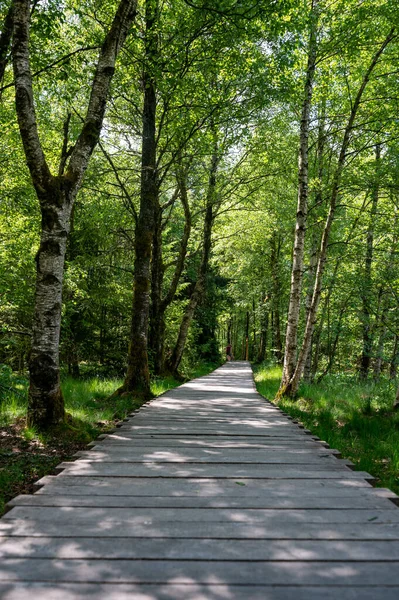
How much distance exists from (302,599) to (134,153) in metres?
12.3

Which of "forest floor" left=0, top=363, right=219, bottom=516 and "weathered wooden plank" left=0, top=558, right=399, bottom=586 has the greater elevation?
"weathered wooden plank" left=0, top=558, right=399, bottom=586

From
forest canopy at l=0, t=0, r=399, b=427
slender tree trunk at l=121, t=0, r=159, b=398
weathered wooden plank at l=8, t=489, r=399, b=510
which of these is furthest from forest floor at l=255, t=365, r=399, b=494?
slender tree trunk at l=121, t=0, r=159, b=398

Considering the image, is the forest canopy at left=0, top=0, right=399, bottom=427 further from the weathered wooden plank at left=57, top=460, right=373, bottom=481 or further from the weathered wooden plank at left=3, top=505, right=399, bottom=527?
the weathered wooden plank at left=3, top=505, right=399, bottom=527

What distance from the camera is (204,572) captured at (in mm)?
1939

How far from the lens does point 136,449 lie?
4.30 meters

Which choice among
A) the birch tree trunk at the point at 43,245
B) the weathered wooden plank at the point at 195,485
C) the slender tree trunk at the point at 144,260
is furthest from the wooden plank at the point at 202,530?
the slender tree trunk at the point at 144,260

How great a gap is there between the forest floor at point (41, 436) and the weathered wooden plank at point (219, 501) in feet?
2.85

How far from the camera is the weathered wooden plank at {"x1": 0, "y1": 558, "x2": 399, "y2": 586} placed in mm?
1870

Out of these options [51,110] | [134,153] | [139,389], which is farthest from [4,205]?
[139,389]

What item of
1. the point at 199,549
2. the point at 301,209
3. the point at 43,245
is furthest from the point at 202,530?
the point at 301,209

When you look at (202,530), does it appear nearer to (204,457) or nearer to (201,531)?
(201,531)

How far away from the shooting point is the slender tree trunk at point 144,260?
8758 mm

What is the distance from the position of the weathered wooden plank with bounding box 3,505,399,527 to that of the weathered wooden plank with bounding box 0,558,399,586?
0.47 m

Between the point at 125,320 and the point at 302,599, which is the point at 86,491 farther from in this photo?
the point at 125,320
